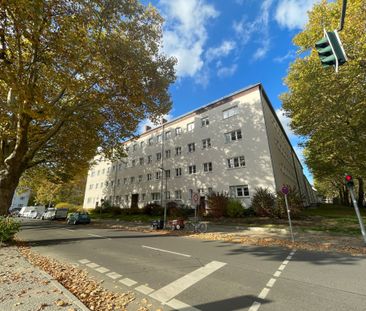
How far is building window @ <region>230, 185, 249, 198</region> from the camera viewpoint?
2158 centimetres

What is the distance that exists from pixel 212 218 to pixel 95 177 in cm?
3433

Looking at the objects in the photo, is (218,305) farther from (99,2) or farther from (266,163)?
(266,163)

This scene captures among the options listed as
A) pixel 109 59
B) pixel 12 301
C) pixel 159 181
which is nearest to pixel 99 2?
pixel 109 59

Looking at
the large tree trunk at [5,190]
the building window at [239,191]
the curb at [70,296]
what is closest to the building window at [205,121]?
the building window at [239,191]

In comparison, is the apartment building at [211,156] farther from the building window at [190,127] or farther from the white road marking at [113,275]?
the white road marking at [113,275]

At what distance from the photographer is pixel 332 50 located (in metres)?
4.82

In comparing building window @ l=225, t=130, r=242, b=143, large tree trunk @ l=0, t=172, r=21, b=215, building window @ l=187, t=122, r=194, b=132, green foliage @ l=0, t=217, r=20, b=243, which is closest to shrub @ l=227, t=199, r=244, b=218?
building window @ l=225, t=130, r=242, b=143

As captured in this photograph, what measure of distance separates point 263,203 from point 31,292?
58.5 ft

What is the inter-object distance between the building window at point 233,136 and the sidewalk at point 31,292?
846 inches

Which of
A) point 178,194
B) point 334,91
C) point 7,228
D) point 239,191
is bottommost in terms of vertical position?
point 7,228

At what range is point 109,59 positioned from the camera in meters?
10.1

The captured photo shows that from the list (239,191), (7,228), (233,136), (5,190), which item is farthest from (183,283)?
(233,136)

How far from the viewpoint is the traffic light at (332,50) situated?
4699 mm

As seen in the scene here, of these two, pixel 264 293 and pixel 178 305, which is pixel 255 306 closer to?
pixel 264 293
